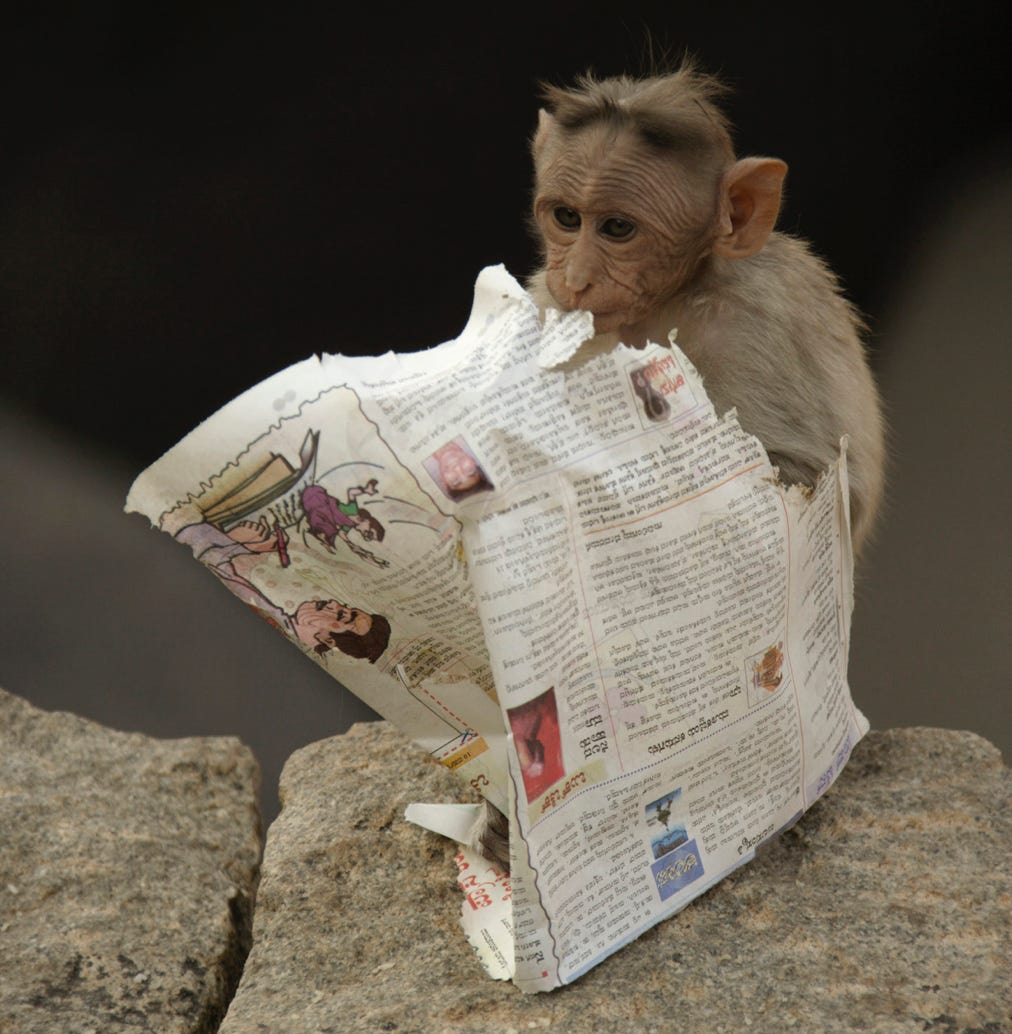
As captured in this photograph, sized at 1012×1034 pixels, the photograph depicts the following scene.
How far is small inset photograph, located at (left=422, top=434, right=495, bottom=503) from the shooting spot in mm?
1069

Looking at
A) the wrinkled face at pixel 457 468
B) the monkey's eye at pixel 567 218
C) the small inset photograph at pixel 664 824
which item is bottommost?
the small inset photograph at pixel 664 824

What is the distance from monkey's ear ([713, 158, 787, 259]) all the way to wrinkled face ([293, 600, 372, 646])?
1.92ft

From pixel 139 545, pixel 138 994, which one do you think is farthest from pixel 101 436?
pixel 138 994

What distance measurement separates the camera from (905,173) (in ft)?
8.11

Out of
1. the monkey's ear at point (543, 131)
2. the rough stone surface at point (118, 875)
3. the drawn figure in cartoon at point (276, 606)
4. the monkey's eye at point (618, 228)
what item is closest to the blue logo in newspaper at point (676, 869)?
the drawn figure in cartoon at point (276, 606)

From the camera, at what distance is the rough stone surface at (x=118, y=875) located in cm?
133

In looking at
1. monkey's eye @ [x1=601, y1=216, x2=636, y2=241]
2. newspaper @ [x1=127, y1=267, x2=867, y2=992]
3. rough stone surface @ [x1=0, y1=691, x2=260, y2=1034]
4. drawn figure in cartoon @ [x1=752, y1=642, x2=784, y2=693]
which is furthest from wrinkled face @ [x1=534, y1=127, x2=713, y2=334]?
rough stone surface @ [x1=0, y1=691, x2=260, y2=1034]

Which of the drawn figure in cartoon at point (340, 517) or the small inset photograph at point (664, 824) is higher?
the drawn figure in cartoon at point (340, 517)

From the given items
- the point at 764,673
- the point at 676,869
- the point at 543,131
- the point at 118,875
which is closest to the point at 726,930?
the point at 676,869

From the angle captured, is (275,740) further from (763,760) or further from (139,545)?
(763,760)

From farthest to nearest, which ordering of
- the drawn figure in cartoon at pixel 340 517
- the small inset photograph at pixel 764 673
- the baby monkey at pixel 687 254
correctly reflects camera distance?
the baby monkey at pixel 687 254 < the small inset photograph at pixel 764 673 < the drawn figure in cartoon at pixel 340 517

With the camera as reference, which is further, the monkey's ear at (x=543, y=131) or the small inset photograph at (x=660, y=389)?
the monkey's ear at (x=543, y=131)

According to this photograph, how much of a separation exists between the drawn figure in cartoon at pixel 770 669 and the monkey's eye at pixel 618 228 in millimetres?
446

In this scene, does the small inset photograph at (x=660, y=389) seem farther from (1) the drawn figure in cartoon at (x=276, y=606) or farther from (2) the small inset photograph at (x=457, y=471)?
(1) the drawn figure in cartoon at (x=276, y=606)
